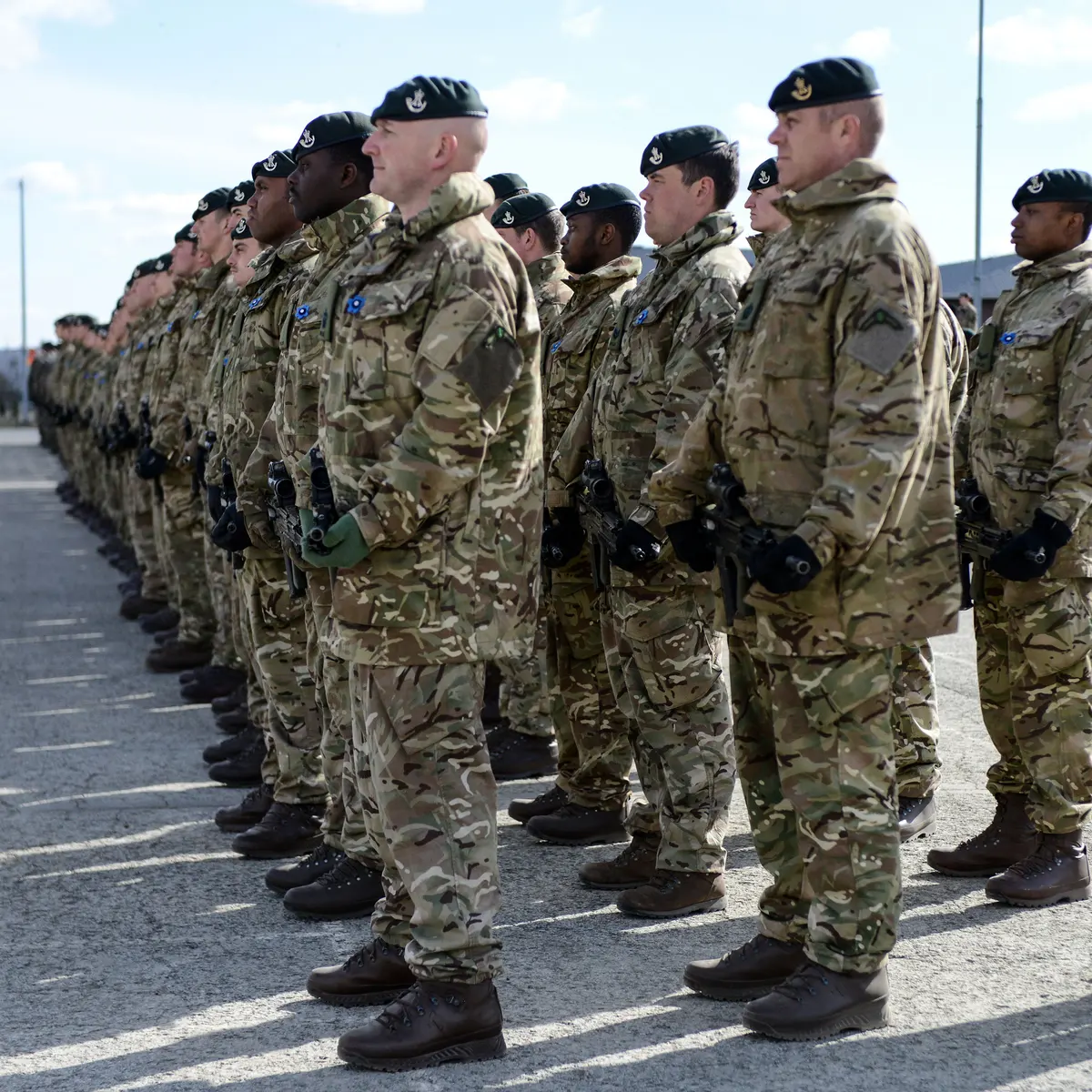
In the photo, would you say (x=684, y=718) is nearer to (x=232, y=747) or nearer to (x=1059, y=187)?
(x=1059, y=187)

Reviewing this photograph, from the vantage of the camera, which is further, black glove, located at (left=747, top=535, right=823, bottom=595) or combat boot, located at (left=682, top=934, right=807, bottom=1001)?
combat boot, located at (left=682, top=934, right=807, bottom=1001)

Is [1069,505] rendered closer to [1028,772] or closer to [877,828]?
[1028,772]

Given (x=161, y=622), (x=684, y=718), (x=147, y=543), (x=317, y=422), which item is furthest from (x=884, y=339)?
(x=147, y=543)

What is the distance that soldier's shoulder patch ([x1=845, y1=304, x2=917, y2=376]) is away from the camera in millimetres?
3320

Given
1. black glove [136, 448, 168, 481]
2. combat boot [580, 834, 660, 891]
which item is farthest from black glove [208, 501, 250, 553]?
black glove [136, 448, 168, 481]

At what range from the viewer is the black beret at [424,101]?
3.55 meters

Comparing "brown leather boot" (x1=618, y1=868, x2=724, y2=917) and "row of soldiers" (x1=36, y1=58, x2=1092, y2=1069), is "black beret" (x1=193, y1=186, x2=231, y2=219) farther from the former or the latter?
"brown leather boot" (x1=618, y1=868, x2=724, y2=917)

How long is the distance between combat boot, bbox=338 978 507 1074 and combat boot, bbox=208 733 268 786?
115 inches

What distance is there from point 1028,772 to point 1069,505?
2.95 feet

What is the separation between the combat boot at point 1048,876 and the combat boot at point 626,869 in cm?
104

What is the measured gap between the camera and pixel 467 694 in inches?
139

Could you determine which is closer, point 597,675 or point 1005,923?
point 1005,923

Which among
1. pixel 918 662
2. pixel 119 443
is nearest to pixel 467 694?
pixel 918 662

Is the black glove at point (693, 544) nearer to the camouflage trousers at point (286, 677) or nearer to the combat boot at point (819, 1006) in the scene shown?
the combat boot at point (819, 1006)
